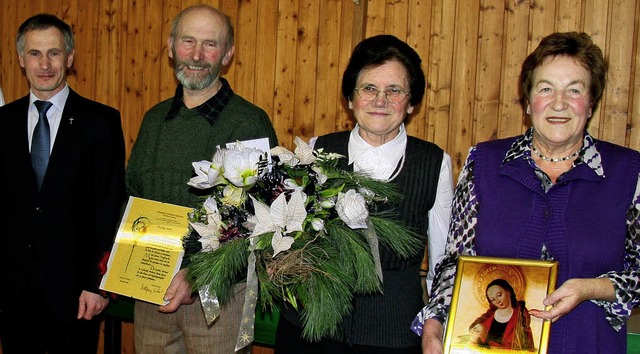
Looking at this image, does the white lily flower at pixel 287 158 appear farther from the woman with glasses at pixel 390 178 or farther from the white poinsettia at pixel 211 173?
the woman with glasses at pixel 390 178

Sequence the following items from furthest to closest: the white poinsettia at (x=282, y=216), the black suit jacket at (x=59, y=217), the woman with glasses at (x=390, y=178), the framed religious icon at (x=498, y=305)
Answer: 1. the black suit jacket at (x=59, y=217)
2. the woman with glasses at (x=390, y=178)
3. the white poinsettia at (x=282, y=216)
4. the framed religious icon at (x=498, y=305)

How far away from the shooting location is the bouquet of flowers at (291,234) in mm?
1978

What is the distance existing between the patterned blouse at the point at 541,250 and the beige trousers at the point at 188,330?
0.86 meters

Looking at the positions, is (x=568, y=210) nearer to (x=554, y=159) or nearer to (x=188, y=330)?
(x=554, y=159)

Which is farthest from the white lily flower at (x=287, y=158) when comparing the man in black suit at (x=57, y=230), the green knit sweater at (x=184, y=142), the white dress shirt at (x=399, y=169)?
the man in black suit at (x=57, y=230)

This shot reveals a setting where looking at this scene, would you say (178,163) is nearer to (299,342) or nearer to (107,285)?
(107,285)

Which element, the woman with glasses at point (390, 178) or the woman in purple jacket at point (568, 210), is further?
the woman with glasses at point (390, 178)

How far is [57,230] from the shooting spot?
3.03 meters

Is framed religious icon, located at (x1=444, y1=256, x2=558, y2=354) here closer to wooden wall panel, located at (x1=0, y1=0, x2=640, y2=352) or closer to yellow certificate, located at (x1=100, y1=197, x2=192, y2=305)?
yellow certificate, located at (x1=100, y1=197, x2=192, y2=305)

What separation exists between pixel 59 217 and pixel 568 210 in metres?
2.12

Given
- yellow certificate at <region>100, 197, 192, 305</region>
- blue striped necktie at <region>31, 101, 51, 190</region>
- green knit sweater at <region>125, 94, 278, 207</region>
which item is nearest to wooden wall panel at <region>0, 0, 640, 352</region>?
green knit sweater at <region>125, 94, 278, 207</region>

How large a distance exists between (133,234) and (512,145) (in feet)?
5.05

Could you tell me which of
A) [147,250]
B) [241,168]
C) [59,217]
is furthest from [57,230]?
[241,168]

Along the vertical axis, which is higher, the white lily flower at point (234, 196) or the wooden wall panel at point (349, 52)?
the wooden wall panel at point (349, 52)
